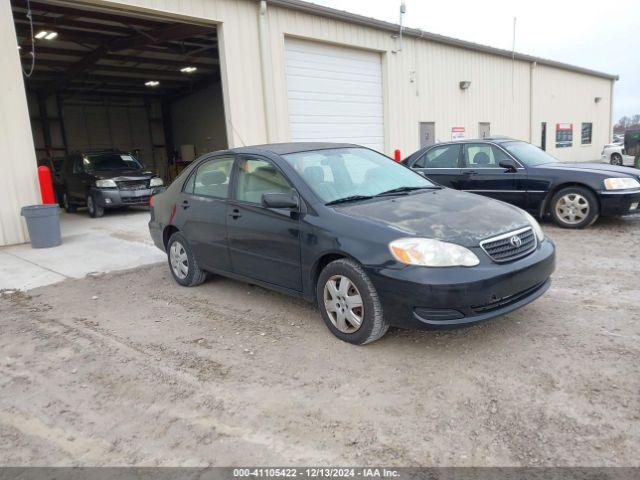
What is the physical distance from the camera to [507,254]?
359 centimetres

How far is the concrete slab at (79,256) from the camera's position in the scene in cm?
645

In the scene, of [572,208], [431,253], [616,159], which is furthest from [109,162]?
A: [616,159]

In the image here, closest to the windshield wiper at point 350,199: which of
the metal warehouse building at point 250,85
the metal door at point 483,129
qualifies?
the metal warehouse building at point 250,85

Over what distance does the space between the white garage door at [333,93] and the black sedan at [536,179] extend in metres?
4.22

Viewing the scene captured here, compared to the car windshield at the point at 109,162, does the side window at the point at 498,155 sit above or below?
below

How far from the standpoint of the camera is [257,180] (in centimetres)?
463

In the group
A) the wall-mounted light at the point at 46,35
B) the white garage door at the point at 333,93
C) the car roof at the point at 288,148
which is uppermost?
the wall-mounted light at the point at 46,35

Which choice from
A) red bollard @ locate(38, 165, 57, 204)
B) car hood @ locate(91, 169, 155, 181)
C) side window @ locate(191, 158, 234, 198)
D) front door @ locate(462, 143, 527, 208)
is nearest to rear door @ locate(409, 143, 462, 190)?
front door @ locate(462, 143, 527, 208)

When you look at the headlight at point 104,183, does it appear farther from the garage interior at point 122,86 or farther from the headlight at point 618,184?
the headlight at point 618,184

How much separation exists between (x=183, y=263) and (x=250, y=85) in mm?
6598

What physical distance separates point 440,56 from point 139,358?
14628 mm

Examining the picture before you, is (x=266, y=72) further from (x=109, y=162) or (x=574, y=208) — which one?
(x=574, y=208)

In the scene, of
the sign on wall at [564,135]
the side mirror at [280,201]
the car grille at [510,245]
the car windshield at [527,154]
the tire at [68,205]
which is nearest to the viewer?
the car grille at [510,245]

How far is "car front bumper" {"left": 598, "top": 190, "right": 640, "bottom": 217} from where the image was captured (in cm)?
723
